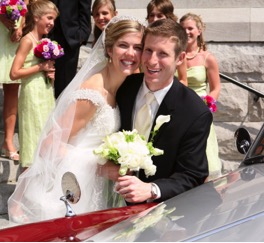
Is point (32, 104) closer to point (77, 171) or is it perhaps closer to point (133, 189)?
point (77, 171)

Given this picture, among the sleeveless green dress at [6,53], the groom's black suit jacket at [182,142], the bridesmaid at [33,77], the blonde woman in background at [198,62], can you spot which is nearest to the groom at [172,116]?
the groom's black suit jacket at [182,142]

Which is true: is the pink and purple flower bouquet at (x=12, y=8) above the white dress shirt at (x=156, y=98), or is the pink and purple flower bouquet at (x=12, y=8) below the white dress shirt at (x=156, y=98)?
above

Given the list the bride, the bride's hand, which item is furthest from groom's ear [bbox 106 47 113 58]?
the bride's hand

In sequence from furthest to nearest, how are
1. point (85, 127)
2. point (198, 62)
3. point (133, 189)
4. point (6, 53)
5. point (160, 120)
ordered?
point (6, 53)
point (198, 62)
point (85, 127)
point (160, 120)
point (133, 189)

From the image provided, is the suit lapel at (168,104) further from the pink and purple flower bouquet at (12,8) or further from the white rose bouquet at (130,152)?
the pink and purple flower bouquet at (12,8)

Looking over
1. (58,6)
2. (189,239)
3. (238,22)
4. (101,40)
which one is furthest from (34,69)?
(189,239)

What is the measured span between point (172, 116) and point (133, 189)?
0.54m

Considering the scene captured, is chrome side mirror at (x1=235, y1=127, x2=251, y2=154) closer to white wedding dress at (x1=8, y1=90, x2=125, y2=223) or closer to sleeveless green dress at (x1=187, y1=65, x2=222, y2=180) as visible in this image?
white wedding dress at (x1=8, y1=90, x2=125, y2=223)

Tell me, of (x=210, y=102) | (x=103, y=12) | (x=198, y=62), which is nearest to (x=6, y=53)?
(x=103, y=12)

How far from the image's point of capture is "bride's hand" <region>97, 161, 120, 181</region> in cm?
392

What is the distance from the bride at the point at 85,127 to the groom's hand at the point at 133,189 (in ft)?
1.55

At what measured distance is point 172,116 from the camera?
13.1 feet

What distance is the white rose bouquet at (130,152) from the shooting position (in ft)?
12.3

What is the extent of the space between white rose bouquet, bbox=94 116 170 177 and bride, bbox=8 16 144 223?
336mm
